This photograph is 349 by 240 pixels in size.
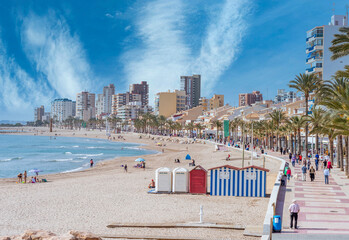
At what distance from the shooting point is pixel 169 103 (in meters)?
159

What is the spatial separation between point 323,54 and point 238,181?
5121cm

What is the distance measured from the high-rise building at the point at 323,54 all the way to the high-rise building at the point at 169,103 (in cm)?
9736

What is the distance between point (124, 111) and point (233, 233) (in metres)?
182

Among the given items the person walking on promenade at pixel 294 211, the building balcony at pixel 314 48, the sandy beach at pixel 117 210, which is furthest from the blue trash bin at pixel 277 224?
the building balcony at pixel 314 48

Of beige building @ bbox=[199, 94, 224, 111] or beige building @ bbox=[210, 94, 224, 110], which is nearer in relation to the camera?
beige building @ bbox=[210, 94, 224, 110]

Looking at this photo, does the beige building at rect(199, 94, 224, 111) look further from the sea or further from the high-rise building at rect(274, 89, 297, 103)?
the sea

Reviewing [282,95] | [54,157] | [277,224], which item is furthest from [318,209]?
[282,95]

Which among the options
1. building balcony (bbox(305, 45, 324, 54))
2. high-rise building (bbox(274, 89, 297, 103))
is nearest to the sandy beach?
building balcony (bbox(305, 45, 324, 54))

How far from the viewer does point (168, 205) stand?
17641mm

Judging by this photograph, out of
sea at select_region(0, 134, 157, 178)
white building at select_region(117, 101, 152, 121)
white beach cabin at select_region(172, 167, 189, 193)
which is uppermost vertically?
white building at select_region(117, 101, 152, 121)

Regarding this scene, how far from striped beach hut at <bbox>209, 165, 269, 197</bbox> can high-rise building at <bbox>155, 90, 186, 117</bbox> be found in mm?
138674

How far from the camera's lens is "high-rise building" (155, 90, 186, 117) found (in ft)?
520

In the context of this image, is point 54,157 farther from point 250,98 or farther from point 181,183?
point 250,98

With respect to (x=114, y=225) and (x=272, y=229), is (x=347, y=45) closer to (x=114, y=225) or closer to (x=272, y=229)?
(x=272, y=229)
